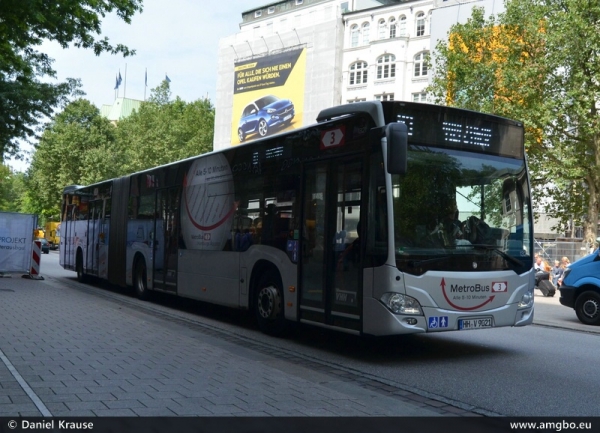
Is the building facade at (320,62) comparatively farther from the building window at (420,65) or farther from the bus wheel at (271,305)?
the bus wheel at (271,305)

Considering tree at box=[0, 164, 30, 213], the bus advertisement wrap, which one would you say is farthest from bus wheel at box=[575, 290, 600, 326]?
tree at box=[0, 164, 30, 213]

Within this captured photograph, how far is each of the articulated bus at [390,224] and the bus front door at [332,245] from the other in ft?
0.06

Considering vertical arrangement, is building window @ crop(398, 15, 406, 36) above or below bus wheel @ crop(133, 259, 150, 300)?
above

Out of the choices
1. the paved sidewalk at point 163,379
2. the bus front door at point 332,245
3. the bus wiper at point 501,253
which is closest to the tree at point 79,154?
the paved sidewalk at point 163,379

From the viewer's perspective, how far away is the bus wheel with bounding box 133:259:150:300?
16.9 meters

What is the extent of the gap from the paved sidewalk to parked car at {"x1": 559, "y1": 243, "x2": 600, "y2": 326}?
772cm

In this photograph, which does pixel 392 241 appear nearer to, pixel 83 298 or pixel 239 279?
pixel 239 279

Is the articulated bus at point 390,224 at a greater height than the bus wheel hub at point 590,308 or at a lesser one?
greater

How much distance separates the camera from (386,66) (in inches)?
2589

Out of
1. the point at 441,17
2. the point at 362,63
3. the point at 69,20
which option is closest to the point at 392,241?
the point at 69,20

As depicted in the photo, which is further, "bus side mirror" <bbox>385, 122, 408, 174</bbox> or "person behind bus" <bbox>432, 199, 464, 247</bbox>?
"person behind bus" <bbox>432, 199, 464, 247</bbox>

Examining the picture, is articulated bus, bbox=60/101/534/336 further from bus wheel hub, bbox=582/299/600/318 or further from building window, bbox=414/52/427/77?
building window, bbox=414/52/427/77

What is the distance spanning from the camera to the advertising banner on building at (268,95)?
229 ft

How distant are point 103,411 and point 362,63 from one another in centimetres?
6436
